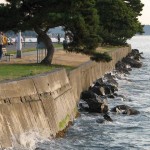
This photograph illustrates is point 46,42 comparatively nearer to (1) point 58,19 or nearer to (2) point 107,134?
(1) point 58,19

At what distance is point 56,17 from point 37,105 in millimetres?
9808

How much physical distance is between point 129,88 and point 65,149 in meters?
22.8

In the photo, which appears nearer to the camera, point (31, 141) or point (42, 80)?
point (31, 141)

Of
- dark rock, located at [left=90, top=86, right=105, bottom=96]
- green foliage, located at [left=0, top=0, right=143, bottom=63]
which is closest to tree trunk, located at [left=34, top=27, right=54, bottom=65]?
green foliage, located at [left=0, top=0, right=143, bottom=63]

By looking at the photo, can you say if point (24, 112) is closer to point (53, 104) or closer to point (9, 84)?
point (9, 84)

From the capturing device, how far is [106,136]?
1973 centimetres

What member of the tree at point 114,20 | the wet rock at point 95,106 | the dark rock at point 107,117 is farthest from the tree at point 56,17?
the tree at point 114,20

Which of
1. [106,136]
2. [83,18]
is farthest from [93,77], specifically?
[106,136]

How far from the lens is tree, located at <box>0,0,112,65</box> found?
26.8 metres

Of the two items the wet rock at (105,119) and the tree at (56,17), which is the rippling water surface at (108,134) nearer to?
the wet rock at (105,119)

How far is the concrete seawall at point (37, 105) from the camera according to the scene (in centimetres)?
1473

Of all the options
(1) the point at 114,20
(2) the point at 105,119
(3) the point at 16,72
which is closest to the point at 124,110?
(2) the point at 105,119

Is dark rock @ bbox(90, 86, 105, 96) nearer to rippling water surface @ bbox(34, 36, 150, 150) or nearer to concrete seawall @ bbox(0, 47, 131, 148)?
rippling water surface @ bbox(34, 36, 150, 150)

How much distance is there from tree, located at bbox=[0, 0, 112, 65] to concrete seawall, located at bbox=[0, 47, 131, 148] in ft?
13.5
